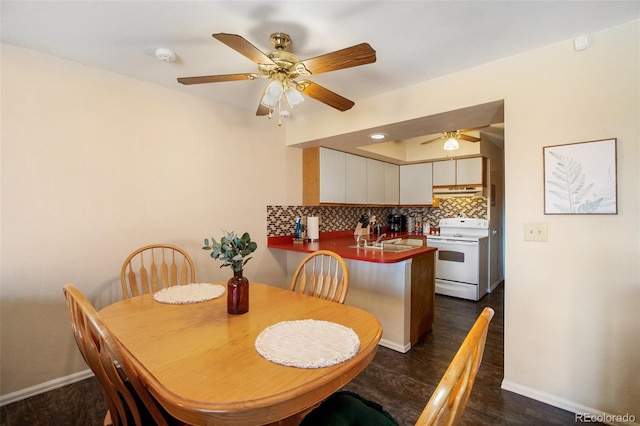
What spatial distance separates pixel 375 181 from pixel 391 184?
20.3 inches

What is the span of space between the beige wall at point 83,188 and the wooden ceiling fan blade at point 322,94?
1.30 m

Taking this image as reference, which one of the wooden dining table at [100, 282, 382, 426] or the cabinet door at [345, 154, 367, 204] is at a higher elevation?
the cabinet door at [345, 154, 367, 204]

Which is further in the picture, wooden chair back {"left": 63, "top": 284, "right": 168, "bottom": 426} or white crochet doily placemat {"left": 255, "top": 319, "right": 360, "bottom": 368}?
white crochet doily placemat {"left": 255, "top": 319, "right": 360, "bottom": 368}

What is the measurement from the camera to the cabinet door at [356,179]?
12.2 feet

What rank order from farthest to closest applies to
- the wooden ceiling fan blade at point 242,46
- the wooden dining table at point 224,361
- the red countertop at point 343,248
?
the red countertop at point 343,248, the wooden ceiling fan blade at point 242,46, the wooden dining table at point 224,361

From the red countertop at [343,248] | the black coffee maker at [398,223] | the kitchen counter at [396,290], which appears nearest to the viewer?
the red countertop at [343,248]

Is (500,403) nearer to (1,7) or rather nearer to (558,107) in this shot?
(558,107)

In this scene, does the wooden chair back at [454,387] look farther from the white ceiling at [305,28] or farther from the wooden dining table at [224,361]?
the white ceiling at [305,28]

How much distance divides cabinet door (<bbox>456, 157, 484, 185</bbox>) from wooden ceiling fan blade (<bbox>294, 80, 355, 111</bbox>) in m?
2.91

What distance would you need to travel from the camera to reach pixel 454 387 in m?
0.63

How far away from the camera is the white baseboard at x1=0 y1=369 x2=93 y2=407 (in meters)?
1.78

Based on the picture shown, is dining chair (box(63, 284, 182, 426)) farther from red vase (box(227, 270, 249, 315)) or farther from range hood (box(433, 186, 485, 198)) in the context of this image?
range hood (box(433, 186, 485, 198))

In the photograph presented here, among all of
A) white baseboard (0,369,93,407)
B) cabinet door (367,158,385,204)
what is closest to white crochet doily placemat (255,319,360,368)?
white baseboard (0,369,93,407)

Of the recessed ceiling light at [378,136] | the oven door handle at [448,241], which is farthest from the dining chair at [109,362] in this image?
the oven door handle at [448,241]
